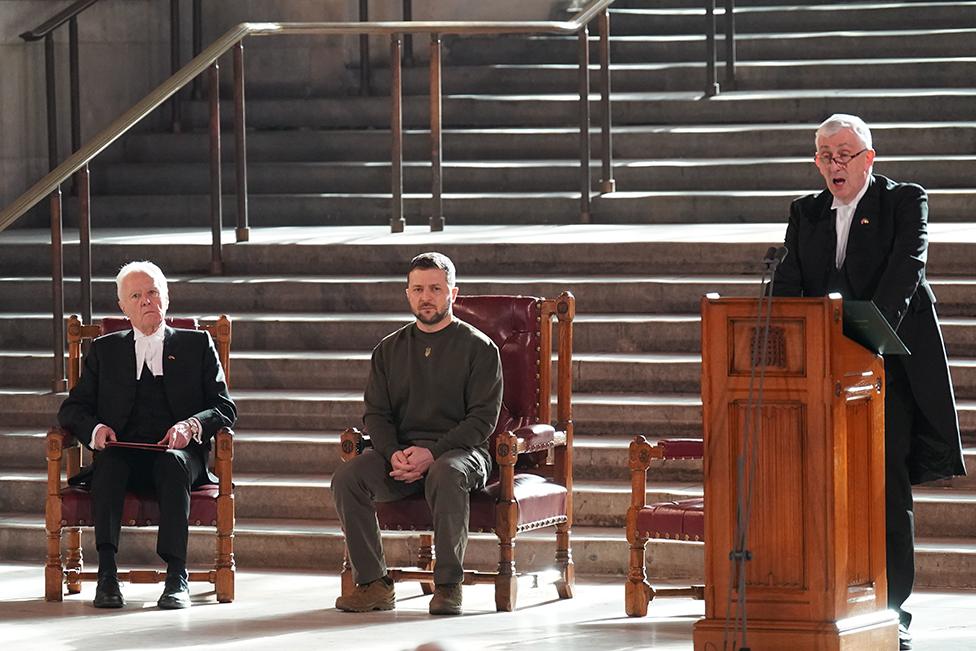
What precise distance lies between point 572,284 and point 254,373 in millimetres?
1263

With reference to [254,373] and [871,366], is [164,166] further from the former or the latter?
[871,366]

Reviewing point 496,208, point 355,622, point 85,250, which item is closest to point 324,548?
point 355,622

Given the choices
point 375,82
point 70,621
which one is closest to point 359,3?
point 375,82

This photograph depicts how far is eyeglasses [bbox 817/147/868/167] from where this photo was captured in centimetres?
489

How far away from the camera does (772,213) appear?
8.36 metres

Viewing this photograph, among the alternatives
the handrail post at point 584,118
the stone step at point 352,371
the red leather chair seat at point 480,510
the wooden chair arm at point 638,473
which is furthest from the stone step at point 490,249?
the wooden chair arm at point 638,473

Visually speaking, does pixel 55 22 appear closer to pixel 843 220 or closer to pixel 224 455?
pixel 224 455

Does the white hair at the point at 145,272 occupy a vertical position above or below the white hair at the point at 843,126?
below

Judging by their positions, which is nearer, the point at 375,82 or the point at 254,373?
the point at 254,373

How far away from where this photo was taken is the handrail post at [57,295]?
7.21m

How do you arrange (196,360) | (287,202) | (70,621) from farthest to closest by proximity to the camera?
(287,202) → (196,360) → (70,621)

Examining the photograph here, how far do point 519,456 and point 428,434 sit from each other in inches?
14.0

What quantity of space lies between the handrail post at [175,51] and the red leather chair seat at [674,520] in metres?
5.31

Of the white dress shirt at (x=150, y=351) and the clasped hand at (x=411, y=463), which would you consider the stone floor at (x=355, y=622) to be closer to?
the clasped hand at (x=411, y=463)
